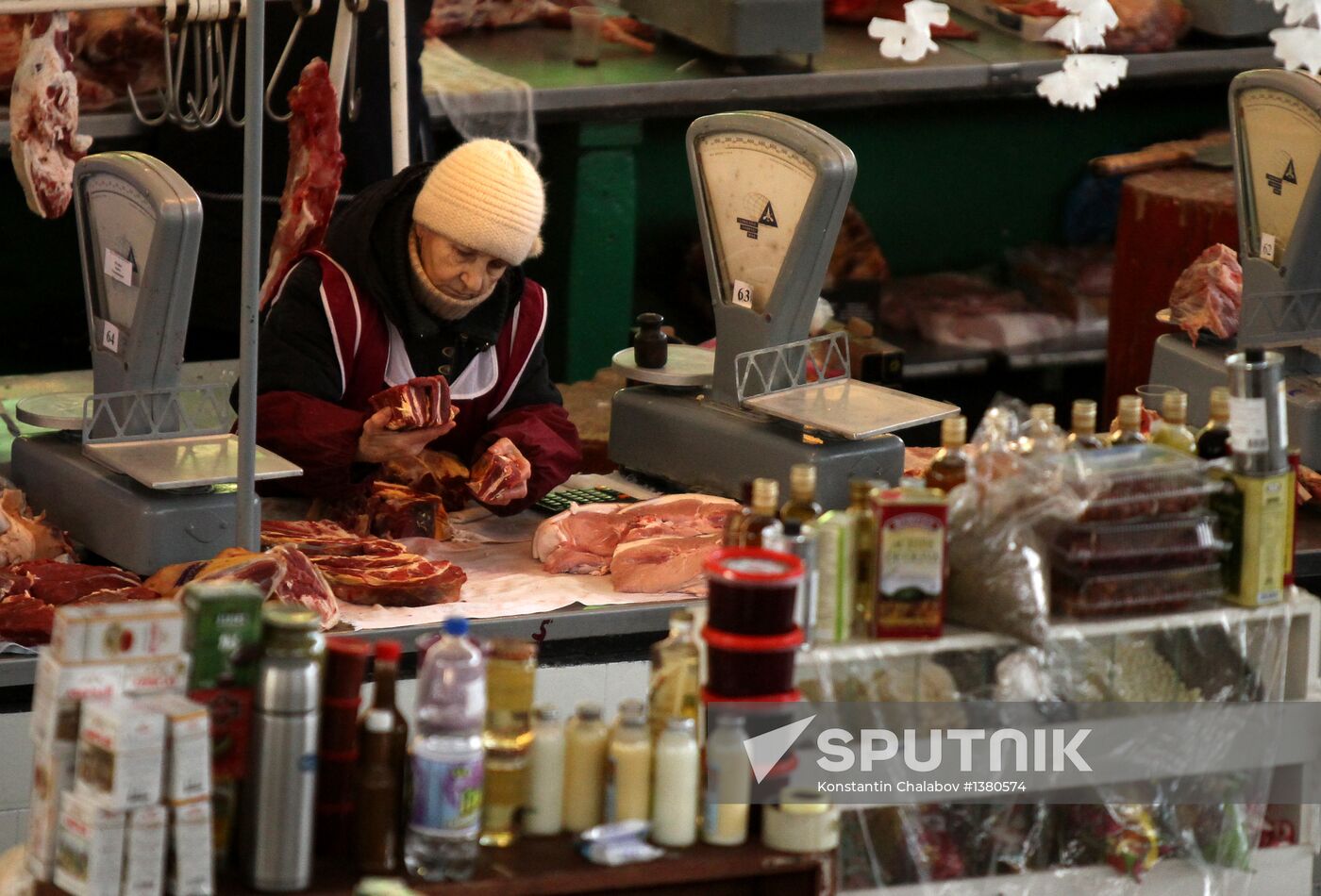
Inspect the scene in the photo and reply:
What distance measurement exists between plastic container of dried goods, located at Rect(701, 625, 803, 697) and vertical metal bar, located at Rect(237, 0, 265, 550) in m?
1.05

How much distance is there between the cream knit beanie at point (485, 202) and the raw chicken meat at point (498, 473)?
40cm

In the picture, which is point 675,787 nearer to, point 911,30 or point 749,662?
point 749,662

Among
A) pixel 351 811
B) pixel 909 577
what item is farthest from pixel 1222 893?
pixel 351 811

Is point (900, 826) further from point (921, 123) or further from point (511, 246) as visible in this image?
point (921, 123)

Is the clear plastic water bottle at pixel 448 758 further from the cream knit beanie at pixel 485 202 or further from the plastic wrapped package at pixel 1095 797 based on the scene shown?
the cream knit beanie at pixel 485 202

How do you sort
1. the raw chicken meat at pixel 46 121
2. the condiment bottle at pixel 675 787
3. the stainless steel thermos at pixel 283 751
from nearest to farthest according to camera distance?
the stainless steel thermos at pixel 283 751, the condiment bottle at pixel 675 787, the raw chicken meat at pixel 46 121

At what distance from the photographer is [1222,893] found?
11.6 feet

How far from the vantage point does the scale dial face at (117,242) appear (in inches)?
155

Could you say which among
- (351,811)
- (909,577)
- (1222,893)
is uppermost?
(909,577)

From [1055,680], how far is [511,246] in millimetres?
1580

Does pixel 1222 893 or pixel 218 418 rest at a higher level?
pixel 218 418

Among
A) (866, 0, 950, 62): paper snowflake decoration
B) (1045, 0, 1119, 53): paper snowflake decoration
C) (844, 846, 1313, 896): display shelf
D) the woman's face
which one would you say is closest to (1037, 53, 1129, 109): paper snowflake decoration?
(1045, 0, 1119, 53): paper snowflake decoration

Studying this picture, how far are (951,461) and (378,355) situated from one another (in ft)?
4.72

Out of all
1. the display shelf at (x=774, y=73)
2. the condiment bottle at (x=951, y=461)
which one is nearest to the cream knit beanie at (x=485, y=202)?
the condiment bottle at (x=951, y=461)
